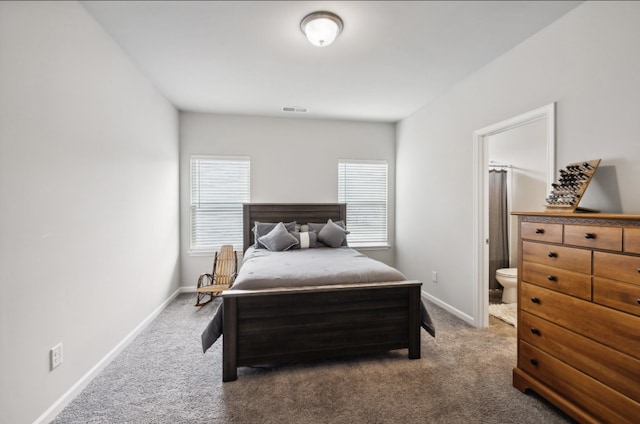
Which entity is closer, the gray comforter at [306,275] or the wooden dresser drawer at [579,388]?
the wooden dresser drawer at [579,388]

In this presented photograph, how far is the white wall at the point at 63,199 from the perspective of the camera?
1558 mm

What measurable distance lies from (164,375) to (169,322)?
1.15m

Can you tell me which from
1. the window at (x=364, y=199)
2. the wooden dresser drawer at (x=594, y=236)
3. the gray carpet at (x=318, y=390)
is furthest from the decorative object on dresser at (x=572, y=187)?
the window at (x=364, y=199)

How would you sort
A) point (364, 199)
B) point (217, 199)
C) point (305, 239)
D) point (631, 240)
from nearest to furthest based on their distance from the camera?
1. point (631, 240)
2. point (305, 239)
3. point (217, 199)
4. point (364, 199)

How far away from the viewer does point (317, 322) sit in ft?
7.75

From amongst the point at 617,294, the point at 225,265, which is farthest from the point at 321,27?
the point at 225,265

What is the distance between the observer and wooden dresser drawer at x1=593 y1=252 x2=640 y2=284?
4.65 ft

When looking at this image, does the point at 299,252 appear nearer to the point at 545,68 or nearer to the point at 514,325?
the point at 514,325

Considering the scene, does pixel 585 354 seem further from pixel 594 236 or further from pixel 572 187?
pixel 572 187

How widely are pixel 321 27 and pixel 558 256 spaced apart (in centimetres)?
225

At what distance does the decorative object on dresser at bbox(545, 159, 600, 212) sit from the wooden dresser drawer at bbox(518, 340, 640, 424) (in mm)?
966

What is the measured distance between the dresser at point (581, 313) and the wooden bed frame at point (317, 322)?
0.82 metres

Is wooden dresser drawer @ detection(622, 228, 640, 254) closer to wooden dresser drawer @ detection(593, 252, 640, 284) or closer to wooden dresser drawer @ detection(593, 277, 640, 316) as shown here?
wooden dresser drawer @ detection(593, 252, 640, 284)

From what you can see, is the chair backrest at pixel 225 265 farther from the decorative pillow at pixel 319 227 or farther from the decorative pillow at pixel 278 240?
the decorative pillow at pixel 319 227
